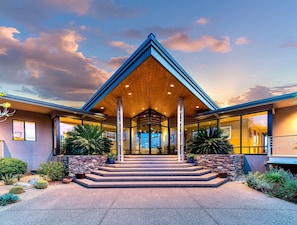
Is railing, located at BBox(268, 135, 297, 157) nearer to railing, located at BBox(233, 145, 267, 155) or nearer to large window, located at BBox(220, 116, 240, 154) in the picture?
railing, located at BBox(233, 145, 267, 155)

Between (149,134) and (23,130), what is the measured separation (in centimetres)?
859

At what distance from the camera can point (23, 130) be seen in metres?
11.0

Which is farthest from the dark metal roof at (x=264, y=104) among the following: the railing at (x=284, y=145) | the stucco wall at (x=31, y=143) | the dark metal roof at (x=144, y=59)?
the stucco wall at (x=31, y=143)

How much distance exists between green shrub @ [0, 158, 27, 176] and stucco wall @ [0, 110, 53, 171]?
132cm

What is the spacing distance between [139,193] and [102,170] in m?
3.51

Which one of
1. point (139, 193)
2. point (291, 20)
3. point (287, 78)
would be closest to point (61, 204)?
point (139, 193)

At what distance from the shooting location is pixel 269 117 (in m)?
10.0

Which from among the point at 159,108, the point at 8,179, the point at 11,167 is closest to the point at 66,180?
the point at 8,179

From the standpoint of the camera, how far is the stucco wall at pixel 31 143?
10.2m

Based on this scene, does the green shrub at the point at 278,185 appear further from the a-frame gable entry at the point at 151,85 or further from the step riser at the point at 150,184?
the a-frame gable entry at the point at 151,85

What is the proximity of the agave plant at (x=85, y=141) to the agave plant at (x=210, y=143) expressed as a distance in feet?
18.3

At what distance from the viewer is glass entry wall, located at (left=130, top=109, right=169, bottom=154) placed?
15078 mm

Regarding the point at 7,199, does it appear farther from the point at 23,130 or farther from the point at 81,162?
the point at 23,130

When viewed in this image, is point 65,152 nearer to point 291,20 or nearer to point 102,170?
point 102,170
